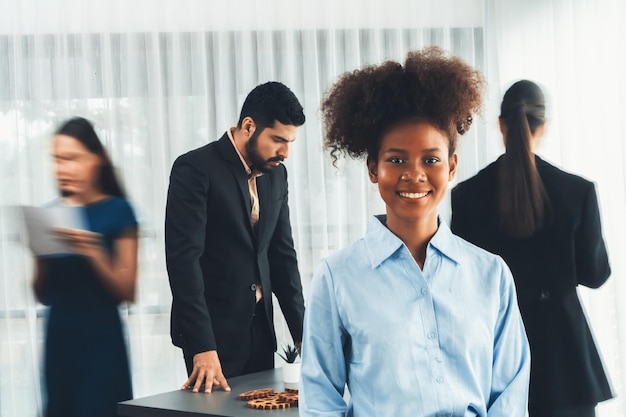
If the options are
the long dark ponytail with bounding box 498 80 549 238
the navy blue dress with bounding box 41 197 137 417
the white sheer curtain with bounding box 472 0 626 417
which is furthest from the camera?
the white sheer curtain with bounding box 472 0 626 417

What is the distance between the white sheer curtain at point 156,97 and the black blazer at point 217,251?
6.36 feet

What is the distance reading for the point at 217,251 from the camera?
8.86ft

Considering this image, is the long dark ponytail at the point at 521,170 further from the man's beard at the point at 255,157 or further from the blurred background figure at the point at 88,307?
the blurred background figure at the point at 88,307

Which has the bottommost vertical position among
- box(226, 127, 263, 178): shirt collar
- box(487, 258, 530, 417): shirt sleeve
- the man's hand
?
the man's hand

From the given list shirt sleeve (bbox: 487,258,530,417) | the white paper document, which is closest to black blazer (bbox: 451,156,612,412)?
shirt sleeve (bbox: 487,258,530,417)

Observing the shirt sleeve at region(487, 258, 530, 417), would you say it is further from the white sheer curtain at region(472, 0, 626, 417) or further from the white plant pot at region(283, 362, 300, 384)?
the white sheer curtain at region(472, 0, 626, 417)

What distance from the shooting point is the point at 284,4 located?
15.5ft

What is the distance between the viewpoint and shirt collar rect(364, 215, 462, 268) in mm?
1547

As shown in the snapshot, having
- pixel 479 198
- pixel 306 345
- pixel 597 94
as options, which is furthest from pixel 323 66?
pixel 306 345

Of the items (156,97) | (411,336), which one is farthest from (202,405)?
(156,97)

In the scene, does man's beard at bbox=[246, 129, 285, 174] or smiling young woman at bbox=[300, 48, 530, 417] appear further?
man's beard at bbox=[246, 129, 285, 174]

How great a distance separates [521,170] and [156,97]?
2776mm

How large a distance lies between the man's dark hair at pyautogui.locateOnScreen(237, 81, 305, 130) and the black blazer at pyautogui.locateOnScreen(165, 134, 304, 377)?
0.47 feet

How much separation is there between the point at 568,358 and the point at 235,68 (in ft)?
9.37
